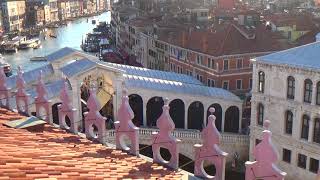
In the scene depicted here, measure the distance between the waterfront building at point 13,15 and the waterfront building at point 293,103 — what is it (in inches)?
3288

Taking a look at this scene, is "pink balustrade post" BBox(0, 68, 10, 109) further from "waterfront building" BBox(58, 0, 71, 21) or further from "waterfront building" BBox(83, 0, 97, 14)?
"waterfront building" BBox(83, 0, 97, 14)

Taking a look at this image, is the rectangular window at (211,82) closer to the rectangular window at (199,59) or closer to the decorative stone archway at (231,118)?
the rectangular window at (199,59)

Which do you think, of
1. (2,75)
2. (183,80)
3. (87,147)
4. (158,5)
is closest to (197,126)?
(183,80)

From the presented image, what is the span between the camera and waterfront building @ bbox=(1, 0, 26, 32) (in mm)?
98931

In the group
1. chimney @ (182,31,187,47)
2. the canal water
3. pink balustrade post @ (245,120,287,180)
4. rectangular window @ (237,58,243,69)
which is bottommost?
the canal water

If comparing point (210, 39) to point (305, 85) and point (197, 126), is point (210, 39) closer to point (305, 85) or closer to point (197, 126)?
point (197, 126)

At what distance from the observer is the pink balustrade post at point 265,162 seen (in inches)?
279

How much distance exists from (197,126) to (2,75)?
16677mm

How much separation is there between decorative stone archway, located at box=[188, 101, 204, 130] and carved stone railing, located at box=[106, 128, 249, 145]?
3070 millimetres

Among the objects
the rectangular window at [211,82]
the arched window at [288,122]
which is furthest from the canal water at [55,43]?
A: the arched window at [288,122]

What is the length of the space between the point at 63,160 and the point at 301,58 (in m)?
16.7

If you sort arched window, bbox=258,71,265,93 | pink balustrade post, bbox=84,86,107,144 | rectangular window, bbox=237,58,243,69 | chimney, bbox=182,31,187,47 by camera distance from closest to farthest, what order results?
pink balustrade post, bbox=84,86,107,144, arched window, bbox=258,71,265,93, rectangular window, bbox=237,58,243,69, chimney, bbox=182,31,187,47

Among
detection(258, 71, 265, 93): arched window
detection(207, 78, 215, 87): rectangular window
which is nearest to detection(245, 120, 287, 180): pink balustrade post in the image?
detection(258, 71, 265, 93): arched window

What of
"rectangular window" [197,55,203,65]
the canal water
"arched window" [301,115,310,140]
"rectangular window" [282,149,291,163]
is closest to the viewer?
"arched window" [301,115,310,140]
